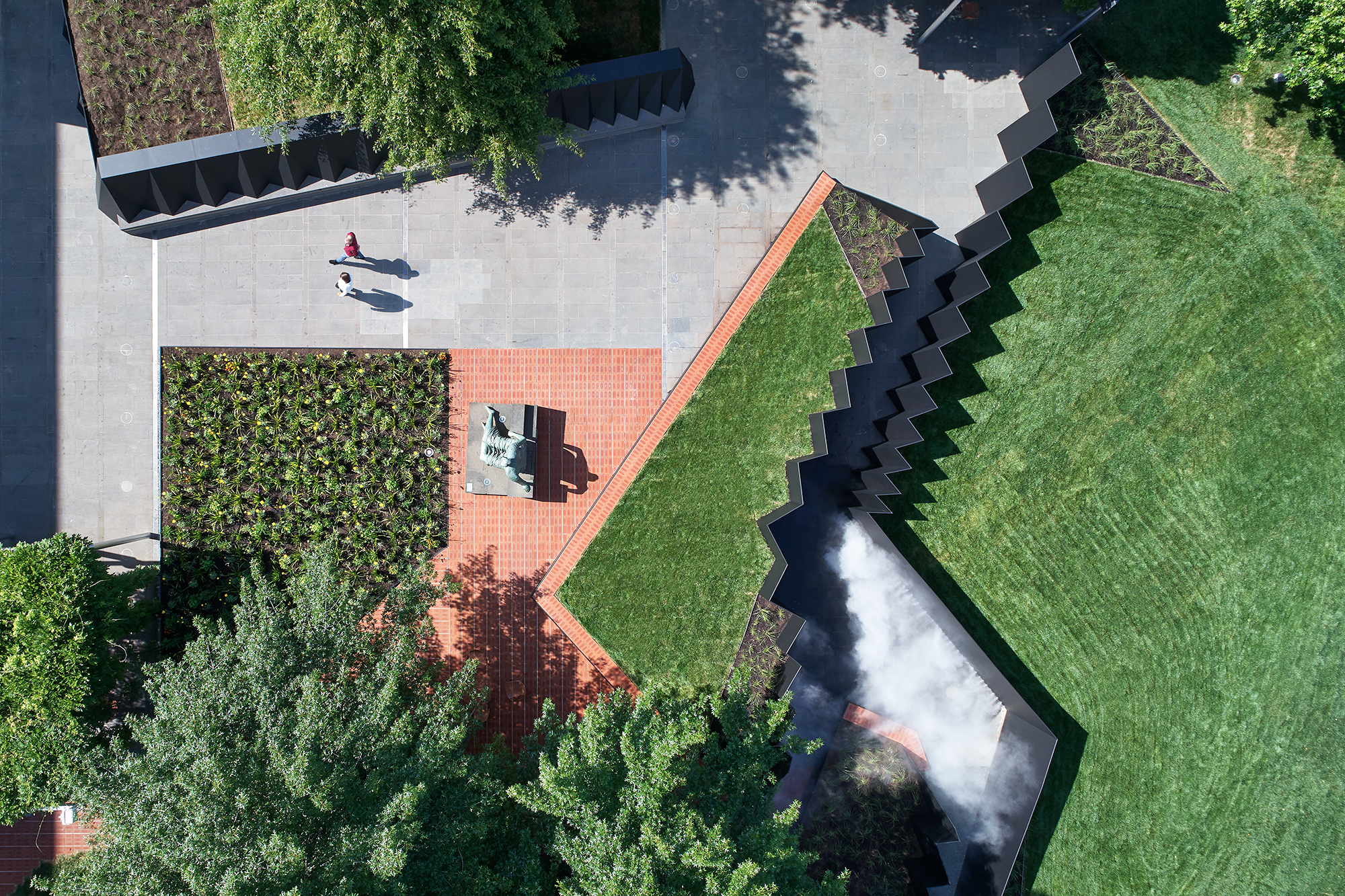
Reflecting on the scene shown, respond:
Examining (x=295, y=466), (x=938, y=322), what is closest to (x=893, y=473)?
(x=938, y=322)

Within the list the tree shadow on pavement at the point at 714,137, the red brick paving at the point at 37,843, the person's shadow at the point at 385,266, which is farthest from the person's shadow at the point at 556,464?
the red brick paving at the point at 37,843

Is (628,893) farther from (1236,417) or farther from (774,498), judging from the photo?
(1236,417)

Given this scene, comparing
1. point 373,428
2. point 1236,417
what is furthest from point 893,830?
point 373,428

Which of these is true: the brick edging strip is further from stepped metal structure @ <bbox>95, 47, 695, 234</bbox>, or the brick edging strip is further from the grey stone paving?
stepped metal structure @ <bbox>95, 47, 695, 234</bbox>

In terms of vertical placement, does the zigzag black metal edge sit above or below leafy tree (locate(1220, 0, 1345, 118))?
below

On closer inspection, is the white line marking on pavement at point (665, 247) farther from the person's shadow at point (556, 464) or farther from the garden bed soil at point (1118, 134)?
the garden bed soil at point (1118, 134)

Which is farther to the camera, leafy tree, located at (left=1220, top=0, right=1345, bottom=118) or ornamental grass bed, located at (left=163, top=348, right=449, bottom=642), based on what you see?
ornamental grass bed, located at (left=163, top=348, right=449, bottom=642)

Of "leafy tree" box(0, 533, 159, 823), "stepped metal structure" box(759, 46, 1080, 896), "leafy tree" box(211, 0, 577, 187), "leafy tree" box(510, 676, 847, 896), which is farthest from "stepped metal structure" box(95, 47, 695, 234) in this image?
"leafy tree" box(510, 676, 847, 896)
